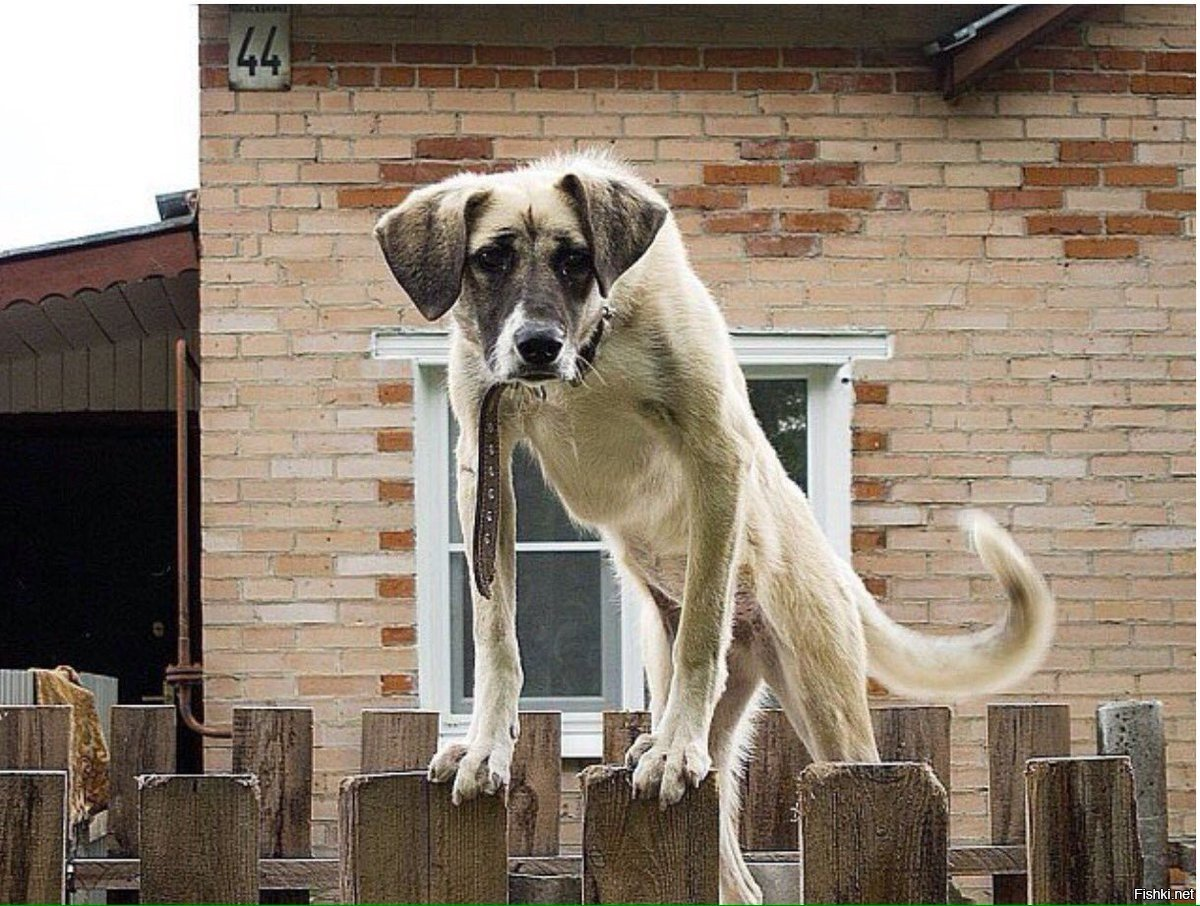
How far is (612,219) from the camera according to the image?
249 centimetres

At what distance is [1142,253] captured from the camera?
6285 mm

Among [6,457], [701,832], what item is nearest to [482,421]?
[701,832]

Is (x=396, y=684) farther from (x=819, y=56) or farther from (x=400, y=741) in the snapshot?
(x=400, y=741)

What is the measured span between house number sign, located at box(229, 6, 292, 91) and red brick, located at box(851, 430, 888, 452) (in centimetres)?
226

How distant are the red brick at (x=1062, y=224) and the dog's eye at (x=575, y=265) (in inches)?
162

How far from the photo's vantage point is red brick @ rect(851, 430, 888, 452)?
20.4 ft

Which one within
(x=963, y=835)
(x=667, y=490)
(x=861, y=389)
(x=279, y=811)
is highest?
(x=861, y=389)

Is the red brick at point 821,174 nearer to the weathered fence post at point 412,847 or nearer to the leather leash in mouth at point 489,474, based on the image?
the leather leash in mouth at point 489,474

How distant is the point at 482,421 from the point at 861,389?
388 cm

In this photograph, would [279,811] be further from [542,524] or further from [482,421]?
[542,524]

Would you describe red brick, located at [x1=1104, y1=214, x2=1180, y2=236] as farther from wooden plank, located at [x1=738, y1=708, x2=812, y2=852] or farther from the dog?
the dog

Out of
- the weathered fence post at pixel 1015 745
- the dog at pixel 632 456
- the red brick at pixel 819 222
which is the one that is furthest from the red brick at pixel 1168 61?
the dog at pixel 632 456

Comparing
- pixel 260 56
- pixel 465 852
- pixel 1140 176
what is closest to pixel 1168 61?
pixel 1140 176

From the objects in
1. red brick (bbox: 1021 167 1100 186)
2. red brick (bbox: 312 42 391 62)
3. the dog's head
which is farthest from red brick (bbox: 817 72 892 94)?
the dog's head
